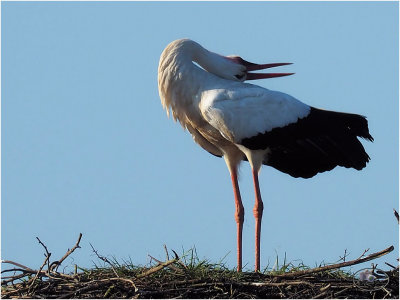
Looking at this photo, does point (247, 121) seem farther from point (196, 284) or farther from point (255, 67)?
point (196, 284)

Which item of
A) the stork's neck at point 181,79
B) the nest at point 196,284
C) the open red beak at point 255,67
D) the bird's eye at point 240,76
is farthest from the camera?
the open red beak at point 255,67

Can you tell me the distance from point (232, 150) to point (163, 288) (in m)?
2.52

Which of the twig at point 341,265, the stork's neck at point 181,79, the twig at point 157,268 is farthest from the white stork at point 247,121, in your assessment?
the twig at point 157,268

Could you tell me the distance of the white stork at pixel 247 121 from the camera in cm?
944

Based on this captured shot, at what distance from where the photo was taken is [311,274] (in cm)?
783

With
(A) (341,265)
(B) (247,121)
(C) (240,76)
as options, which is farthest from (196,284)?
(C) (240,76)

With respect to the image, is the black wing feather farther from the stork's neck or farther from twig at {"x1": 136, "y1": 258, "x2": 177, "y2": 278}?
twig at {"x1": 136, "y1": 258, "x2": 177, "y2": 278}

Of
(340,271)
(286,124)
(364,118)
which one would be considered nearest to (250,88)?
(286,124)

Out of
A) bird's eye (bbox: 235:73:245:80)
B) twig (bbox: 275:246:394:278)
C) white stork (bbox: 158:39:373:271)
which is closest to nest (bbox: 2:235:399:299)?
twig (bbox: 275:246:394:278)

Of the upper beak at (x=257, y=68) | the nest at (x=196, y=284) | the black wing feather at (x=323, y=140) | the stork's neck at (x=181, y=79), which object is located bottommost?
the nest at (x=196, y=284)

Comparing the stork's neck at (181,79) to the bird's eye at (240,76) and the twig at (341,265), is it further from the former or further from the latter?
the twig at (341,265)

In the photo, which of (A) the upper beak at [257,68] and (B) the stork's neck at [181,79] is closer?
(B) the stork's neck at [181,79]

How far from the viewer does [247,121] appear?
9.43m

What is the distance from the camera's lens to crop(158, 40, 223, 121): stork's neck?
9594mm
